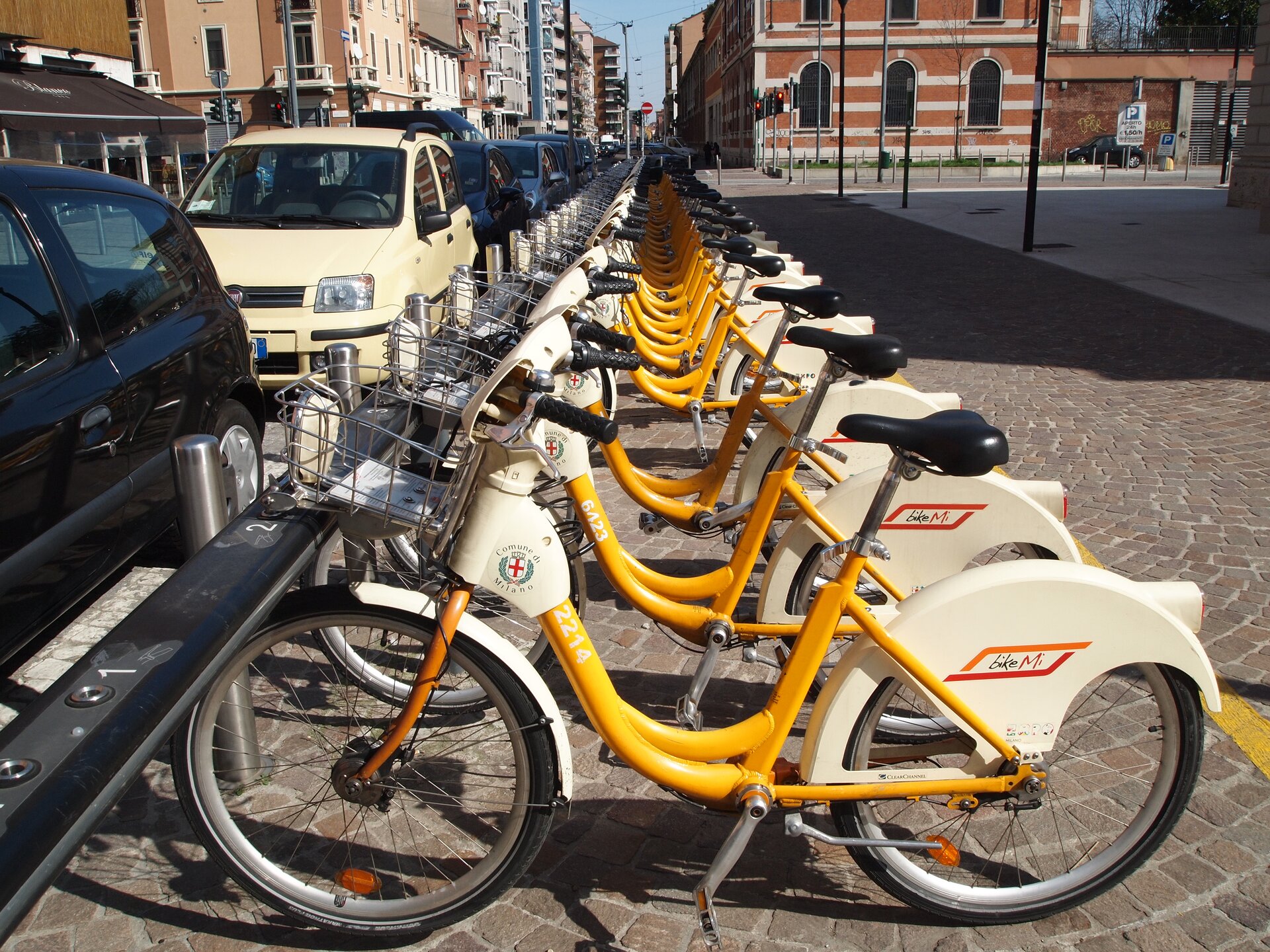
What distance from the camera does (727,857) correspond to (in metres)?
2.35

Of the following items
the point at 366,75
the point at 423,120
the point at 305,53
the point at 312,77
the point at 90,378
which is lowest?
the point at 90,378

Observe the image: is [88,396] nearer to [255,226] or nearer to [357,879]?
[357,879]

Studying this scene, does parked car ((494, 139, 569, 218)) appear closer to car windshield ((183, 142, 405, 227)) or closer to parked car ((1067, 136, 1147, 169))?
car windshield ((183, 142, 405, 227))

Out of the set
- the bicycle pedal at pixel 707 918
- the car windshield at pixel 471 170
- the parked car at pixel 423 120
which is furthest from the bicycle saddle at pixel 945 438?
the parked car at pixel 423 120

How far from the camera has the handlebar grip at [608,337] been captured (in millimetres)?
2842

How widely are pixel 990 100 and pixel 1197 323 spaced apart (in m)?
51.3

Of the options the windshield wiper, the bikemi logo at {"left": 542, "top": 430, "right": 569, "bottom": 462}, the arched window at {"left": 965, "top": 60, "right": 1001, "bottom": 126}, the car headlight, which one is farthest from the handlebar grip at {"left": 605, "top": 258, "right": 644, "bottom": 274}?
the arched window at {"left": 965, "top": 60, "right": 1001, "bottom": 126}

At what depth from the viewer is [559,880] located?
271 cm

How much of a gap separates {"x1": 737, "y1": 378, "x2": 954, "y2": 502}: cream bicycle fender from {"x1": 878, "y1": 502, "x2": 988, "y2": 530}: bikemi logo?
73 cm

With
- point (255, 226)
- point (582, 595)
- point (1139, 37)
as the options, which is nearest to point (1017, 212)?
point (255, 226)

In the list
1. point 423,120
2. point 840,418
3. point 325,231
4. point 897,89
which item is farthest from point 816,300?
point 897,89

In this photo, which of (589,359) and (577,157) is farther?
(577,157)

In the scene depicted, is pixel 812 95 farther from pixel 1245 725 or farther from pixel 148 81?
pixel 1245 725

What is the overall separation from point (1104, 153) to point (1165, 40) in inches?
393
